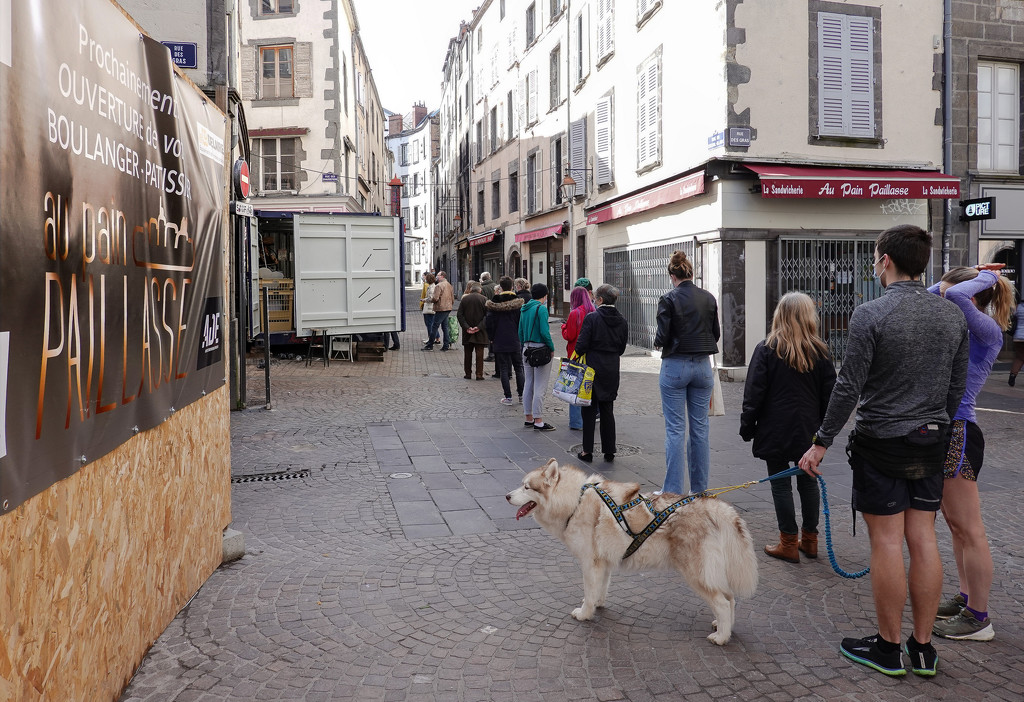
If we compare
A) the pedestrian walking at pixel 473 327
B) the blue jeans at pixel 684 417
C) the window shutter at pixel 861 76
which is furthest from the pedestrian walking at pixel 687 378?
the window shutter at pixel 861 76

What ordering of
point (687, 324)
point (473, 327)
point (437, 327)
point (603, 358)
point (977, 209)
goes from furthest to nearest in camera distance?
point (437, 327) → point (977, 209) → point (473, 327) → point (603, 358) → point (687, 324)

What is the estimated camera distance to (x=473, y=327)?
1416cm

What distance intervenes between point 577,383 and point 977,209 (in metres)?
11.0

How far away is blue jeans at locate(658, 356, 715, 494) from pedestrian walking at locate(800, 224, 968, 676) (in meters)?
2.89

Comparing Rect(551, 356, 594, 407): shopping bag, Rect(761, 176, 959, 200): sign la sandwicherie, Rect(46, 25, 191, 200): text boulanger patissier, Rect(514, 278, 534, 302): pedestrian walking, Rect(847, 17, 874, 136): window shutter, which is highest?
Rect(847, 17, 874, 136): window shutter

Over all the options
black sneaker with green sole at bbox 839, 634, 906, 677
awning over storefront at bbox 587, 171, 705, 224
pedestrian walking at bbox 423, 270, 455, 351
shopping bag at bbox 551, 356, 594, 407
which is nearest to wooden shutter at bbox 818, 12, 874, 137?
awning over storefront at bbox 587, 171, 705, 224

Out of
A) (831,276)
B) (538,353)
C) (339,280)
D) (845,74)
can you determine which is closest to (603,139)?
(845,74)

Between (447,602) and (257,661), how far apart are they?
1.06 meters

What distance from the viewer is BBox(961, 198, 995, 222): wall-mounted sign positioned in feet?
48.0

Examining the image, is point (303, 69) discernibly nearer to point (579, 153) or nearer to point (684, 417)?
point (579, 153)

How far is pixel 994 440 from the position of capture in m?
8.62

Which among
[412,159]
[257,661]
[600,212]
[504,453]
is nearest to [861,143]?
[600,212]

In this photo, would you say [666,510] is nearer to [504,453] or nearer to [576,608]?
[576,608]

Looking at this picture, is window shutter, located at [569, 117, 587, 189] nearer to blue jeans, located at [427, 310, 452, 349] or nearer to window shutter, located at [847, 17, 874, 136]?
blue jeans, located at [427, 310, 452, 349]
